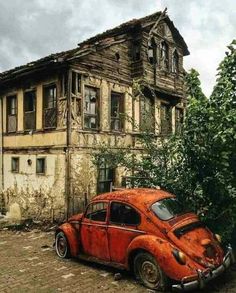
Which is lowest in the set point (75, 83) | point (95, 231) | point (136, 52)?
point (95, 231)

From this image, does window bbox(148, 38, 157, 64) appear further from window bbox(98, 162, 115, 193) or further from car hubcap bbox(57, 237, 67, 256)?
car hubcap bbox(57, 237, 67, 256)

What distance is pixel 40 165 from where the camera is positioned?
15.8 m

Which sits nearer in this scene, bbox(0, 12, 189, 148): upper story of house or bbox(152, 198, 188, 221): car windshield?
bbox(152, 198, 188, 221): car windshield

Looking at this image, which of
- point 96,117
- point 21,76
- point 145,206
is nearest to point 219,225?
point 145,206

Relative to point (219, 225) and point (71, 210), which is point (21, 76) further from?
point (219, 225)

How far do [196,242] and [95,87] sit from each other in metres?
9.68

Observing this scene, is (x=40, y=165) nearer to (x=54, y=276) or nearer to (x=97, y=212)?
(x=97, y=212)

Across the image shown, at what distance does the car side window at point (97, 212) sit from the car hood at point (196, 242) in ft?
6.12

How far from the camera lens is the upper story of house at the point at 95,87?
14633mm

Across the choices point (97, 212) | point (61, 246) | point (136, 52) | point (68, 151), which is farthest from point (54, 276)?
point (136, 52)

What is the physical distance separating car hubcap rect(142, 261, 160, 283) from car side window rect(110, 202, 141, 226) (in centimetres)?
91

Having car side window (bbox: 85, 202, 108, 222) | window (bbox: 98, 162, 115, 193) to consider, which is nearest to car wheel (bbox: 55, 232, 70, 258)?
car side window (bbox: 85, 202, 108, 222)

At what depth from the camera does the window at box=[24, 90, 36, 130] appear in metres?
16.2

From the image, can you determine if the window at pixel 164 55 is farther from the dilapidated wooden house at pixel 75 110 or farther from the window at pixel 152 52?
the window at pixel 152 52
